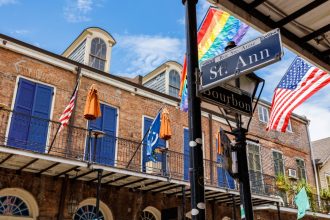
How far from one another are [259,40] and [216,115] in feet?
48.3

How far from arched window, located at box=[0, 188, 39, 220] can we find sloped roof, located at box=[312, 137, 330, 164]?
59.5 feet

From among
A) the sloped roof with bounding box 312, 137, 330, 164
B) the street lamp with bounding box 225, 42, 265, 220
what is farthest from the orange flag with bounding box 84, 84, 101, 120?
the sloped roof with bounding box 312, 137, 330, 164

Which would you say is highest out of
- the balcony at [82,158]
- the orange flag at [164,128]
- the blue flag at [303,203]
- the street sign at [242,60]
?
the orange flag at [164,128]

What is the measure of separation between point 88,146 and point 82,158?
143 centimetres

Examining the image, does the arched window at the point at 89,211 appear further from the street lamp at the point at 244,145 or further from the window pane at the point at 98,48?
the street lamp at the point at 244,145

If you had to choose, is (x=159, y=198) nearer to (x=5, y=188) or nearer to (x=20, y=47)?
(x=5, y=188)

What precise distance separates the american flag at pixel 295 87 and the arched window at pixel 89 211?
247 inches

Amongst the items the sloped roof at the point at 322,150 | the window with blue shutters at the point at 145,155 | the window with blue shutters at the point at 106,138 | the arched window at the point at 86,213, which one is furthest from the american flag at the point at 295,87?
the sloped roof at the point at 322,150

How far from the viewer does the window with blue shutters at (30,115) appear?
11385 millimetres

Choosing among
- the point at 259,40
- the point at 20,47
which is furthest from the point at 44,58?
the point at 259,40

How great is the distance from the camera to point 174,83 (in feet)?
56.6

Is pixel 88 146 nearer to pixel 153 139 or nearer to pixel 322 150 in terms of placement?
pixel 153 139

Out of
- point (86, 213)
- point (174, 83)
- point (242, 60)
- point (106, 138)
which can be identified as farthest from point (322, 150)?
point (242, 60)

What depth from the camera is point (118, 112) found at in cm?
1427
